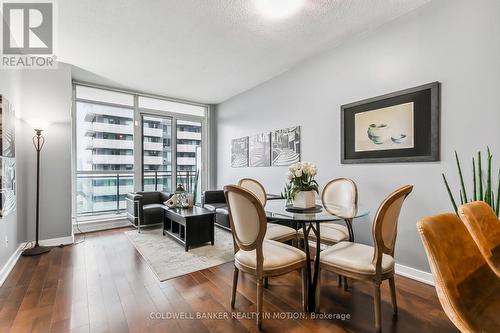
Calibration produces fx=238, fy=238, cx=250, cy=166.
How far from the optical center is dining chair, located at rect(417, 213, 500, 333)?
902mm

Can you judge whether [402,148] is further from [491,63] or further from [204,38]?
[204,38]

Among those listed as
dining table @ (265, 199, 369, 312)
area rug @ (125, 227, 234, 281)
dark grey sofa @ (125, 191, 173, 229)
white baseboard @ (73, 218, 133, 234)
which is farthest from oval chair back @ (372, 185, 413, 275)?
white baseboard @ (73, 218, 133, 234)

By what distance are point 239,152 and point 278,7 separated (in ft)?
10.4

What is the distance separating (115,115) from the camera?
200 inches

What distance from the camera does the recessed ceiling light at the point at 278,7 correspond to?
2406mm

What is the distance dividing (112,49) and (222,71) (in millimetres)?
1675

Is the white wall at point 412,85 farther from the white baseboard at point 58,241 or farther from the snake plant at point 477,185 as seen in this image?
the white baseboard at point 58,241

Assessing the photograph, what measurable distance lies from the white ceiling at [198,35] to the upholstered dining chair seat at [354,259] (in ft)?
7.86

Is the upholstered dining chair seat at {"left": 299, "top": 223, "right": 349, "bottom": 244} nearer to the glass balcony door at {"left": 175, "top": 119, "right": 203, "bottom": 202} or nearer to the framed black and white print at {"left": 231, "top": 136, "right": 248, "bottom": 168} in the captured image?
the framed black and white print at {"left": 231, "top": 136, "right": 248, "bottom": 168}

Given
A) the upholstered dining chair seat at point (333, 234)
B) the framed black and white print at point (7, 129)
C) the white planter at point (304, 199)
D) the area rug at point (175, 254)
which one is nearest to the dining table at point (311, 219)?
the white planter at point (304, 199)

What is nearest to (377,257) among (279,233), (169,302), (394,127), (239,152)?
(279,233)

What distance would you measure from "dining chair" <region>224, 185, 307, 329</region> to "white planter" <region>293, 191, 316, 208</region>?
0.48 metres

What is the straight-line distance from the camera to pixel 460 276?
0.98 metres

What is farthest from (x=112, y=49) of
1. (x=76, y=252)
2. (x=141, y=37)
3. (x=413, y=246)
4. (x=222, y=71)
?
(x=413, y=246)
